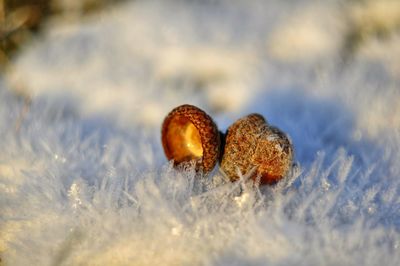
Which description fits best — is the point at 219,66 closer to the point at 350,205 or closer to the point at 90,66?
the point at 90,66

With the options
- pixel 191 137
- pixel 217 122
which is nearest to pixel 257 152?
pixel 191 137

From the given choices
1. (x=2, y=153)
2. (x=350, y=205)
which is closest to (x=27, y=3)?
(x=2, y=153)

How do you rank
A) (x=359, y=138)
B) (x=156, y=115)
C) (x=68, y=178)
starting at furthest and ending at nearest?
1. (x=156, y=115)
2. (x=359, y=138)
3. (x=68, y=178)

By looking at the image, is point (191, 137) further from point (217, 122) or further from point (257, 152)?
point (217, 122)
